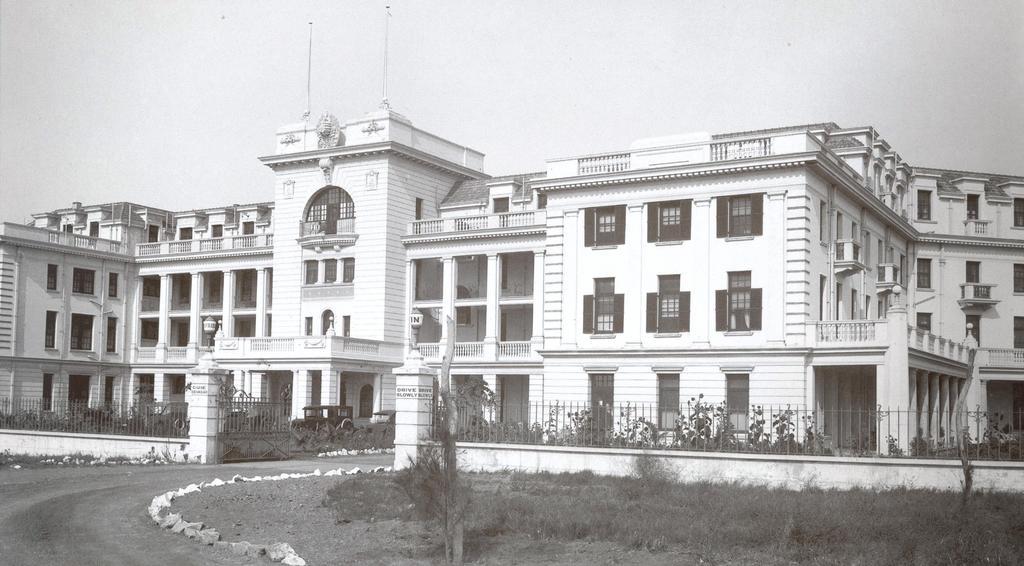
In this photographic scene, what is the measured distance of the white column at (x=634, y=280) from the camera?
41.8 meters

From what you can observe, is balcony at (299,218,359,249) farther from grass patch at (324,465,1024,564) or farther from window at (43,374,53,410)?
grass patch at (324,465,1024,564)

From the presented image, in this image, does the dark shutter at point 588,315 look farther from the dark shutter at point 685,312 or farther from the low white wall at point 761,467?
the low white wall at point 761,467

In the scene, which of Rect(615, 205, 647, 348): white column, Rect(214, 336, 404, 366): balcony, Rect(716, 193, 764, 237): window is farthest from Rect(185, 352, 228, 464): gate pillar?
Rect(716, 193, 764, 237): window

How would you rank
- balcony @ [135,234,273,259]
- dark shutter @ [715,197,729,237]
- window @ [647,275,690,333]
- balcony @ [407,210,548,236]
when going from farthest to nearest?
balcony @ [135,234,273,259] → balcony @ [407,210,548,236] → window @ [647,275,690,333] → dark shutter @ [715,197,729,237]

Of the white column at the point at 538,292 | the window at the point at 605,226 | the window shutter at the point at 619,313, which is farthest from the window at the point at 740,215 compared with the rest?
the white column at the point at 538,292

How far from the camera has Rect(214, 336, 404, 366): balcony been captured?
52.1 metres

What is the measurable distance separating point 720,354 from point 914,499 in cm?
1723

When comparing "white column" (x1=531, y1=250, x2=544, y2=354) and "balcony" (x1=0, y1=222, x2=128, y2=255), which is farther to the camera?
"balcony" (x1=0, y1=222, x2=128, y2=255)

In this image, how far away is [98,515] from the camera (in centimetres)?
2189

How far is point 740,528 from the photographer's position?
1822 centimetres

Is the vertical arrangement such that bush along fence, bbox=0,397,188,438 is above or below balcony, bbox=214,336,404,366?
below

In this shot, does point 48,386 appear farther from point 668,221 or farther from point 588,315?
point 668,221

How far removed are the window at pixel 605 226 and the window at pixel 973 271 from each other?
2278 cm

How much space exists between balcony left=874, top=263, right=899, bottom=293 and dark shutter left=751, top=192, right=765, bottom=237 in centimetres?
1022
